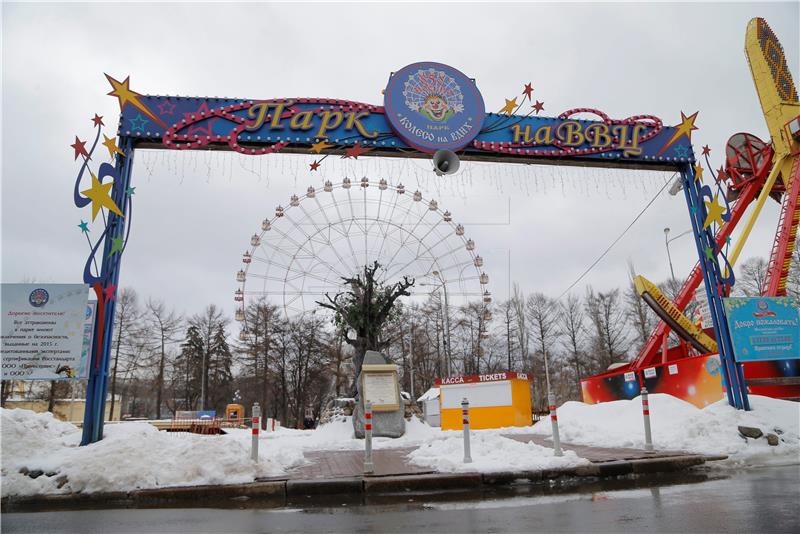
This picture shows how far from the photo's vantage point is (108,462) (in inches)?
273

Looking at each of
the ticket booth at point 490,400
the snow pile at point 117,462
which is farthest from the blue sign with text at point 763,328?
the snow pile at point 117,462

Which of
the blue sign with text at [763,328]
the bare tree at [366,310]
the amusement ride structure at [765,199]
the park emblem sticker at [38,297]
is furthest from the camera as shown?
the bare tree at [366,310]

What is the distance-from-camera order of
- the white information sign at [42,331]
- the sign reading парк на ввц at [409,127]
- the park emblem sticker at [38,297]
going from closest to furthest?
the white information sign at [42,331] → the park emblem sticker at [38,297] → the sign reading парк на ввц at [409,127]

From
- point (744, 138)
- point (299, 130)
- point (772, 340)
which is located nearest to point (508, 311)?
point (744, 138)

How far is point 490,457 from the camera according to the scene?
805 cm

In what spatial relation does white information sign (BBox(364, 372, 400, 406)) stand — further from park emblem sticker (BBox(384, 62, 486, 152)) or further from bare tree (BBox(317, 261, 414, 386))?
park emblem sticker (BBox(384, 62, 486, 152))

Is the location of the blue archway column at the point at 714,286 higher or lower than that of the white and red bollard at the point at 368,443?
higher

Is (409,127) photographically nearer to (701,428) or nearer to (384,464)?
(384,464)

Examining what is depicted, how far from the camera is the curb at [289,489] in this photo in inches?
248

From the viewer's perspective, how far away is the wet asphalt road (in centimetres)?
430

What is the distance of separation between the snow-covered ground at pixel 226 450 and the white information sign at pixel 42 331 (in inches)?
32.0

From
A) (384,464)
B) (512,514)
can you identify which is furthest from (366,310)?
(512,514)

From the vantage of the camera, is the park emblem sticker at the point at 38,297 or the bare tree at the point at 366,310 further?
the bare tree at the point at 366,310

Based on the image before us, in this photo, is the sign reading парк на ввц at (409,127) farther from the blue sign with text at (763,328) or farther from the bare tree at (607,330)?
the bare tree at (607,330)
